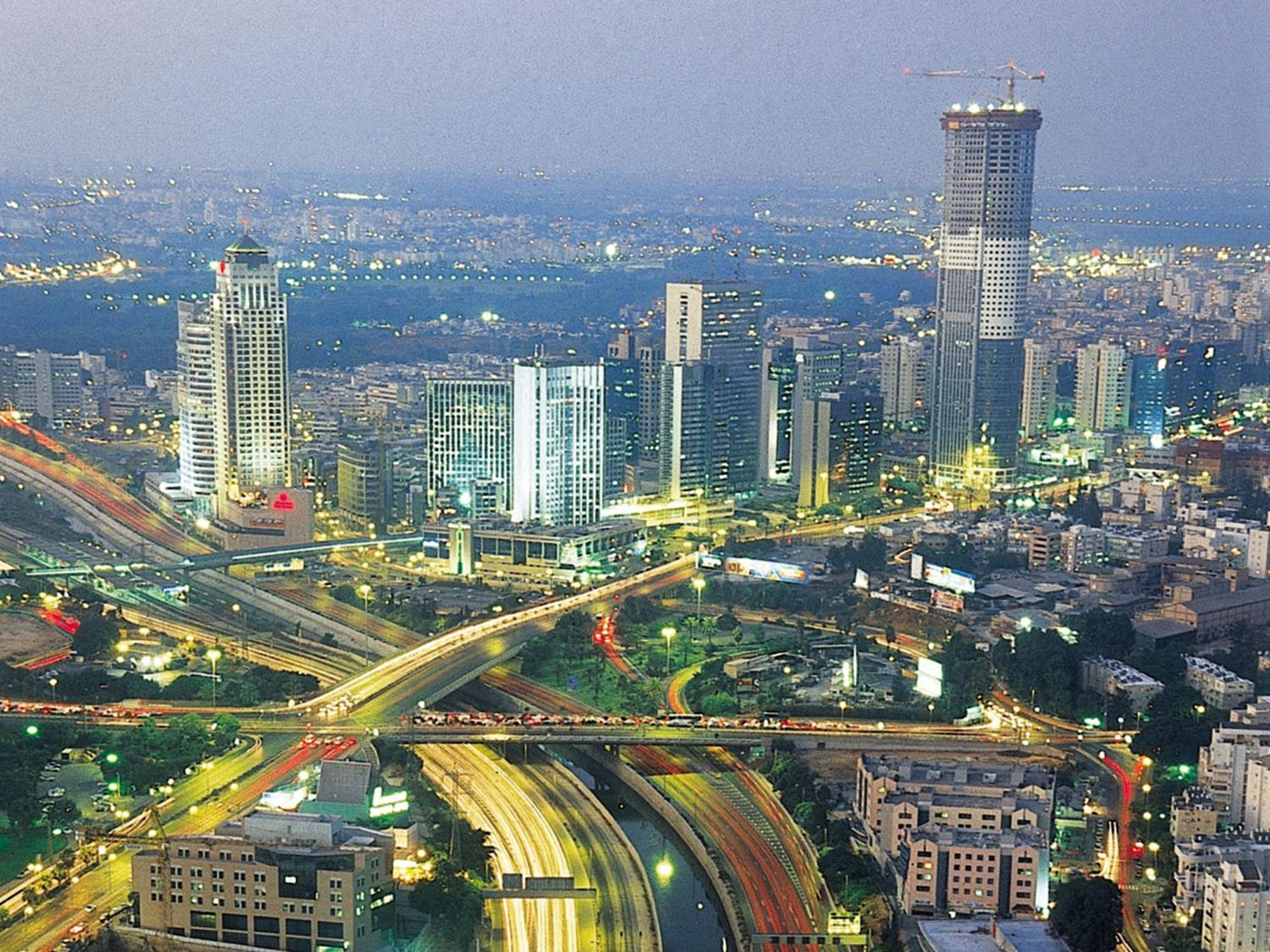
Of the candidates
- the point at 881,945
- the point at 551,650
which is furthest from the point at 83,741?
the point at 881,945

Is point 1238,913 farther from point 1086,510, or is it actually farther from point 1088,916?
point 1086,510

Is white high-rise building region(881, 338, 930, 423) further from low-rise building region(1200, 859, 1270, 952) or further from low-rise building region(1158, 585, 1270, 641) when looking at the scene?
low-rise building region(1200, 859, 1270, 952)

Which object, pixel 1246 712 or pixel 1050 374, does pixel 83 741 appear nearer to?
pixel 1246 712

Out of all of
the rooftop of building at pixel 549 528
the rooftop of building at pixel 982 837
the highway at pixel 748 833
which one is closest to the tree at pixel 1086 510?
the rooftop of building at pixel 549 528

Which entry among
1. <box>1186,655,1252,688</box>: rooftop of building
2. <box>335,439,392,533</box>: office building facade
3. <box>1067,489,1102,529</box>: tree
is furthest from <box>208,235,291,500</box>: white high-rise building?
<box>1186,655,1252,688</box>: rooftop of building

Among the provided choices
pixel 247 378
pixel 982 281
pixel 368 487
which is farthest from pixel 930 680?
pixel 982 281

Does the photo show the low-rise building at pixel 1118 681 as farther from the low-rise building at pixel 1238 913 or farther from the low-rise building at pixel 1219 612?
the low-rise building at pixel 1238 913
